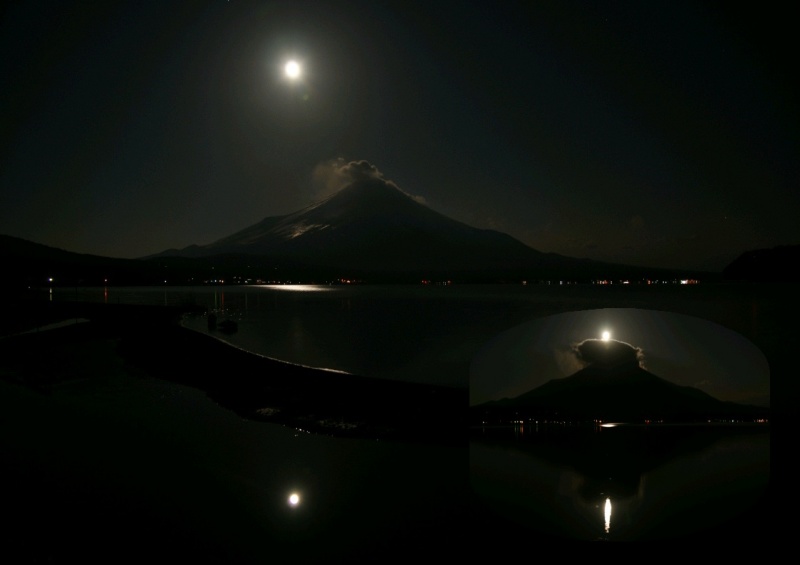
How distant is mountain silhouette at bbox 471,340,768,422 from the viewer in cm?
1195

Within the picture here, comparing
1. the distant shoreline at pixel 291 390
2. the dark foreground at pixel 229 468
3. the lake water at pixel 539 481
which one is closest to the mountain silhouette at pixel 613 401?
the lake water at pixel 539 481

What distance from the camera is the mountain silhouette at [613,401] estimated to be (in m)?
11.9

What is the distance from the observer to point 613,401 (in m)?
12.0

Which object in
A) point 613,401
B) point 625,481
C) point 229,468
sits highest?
point 613,401

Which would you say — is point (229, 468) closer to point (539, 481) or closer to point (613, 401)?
point (539, 481)

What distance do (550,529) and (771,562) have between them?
229 cm

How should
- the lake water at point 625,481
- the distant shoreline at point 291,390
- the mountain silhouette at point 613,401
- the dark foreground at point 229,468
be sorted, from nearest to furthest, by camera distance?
the dark foreground at point 229,468 < the lake water at point 625,481 < the distant shoreline at point 291,390 < the mountain silhouette at point 613,401

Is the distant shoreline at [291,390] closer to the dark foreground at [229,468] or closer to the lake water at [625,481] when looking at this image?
the dark foreground at [229,468]

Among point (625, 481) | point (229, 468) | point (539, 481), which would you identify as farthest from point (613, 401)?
point (229, 468)

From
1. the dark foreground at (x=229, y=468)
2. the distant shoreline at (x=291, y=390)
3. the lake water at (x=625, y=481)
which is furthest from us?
the distant shoreline at (x=291, y=390)

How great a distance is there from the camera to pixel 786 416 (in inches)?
513

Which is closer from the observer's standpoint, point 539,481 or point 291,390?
point 539,481

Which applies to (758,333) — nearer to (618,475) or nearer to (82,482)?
(618,475)

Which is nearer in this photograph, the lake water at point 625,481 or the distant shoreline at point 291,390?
the lake water at point 625,481
